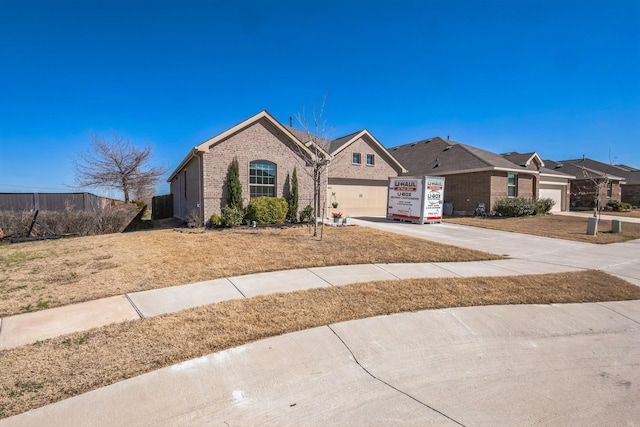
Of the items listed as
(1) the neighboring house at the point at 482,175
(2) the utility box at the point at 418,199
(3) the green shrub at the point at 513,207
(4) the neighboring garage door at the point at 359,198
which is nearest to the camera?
(2) the utility box at the point at 418,199

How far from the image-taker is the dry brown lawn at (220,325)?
9.68ft

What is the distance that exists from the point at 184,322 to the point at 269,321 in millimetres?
1110

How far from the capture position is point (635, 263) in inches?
350

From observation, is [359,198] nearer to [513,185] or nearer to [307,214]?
[307,214]

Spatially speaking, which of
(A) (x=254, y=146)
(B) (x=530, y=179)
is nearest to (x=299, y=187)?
(A) (x=254, y=146)

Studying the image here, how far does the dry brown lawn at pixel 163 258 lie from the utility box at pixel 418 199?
216 inches

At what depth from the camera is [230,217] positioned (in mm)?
13539

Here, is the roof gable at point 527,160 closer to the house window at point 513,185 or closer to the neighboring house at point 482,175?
the neighboring house at point 482,175

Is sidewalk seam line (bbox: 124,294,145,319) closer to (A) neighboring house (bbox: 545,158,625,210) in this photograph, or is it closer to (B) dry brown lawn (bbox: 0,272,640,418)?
(B) dry brown lawn (bbox: 0,272,640,418)

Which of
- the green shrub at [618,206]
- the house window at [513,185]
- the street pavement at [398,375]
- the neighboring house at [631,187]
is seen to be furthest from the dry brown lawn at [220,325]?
the neighboring house at [631,187]

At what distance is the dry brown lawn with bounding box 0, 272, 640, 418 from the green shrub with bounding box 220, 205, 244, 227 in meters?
9.02

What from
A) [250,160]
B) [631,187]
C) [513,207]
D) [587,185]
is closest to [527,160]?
[513,207]

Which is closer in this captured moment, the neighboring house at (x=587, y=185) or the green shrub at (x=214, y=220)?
the green shrub at (x=214, y=220)

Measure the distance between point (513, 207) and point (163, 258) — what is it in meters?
21.0
